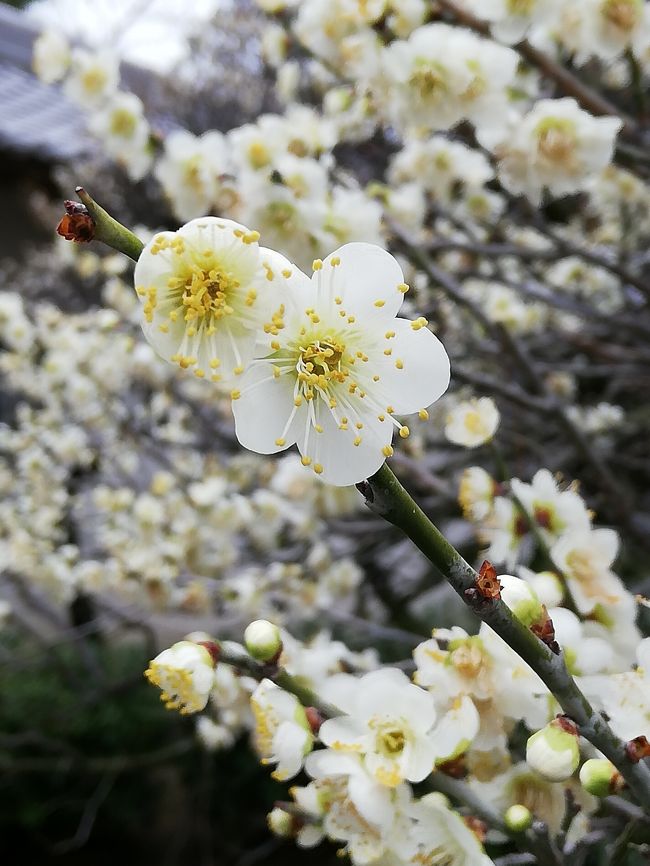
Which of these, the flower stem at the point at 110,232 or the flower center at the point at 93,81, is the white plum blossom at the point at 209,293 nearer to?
the flower stem at the point at 110,232

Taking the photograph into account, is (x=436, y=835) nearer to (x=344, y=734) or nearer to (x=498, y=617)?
(x=344, y=734)

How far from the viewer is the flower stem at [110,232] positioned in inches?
18.3

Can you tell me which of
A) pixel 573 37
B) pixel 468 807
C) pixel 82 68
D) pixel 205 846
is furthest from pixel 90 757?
pixel 573 37

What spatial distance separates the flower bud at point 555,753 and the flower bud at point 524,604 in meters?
0.08

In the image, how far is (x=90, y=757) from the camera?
3035 mm

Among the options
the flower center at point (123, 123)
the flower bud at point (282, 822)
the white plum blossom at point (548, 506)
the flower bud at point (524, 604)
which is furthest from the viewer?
the flower center at point (123, 123)

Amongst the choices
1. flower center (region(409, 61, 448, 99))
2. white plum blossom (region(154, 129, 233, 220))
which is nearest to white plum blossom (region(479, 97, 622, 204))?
flower center (region(409, 61, 448, 99))

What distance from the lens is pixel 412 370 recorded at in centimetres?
57

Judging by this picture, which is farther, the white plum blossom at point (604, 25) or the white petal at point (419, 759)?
the white plum blossom at point (604, 25)

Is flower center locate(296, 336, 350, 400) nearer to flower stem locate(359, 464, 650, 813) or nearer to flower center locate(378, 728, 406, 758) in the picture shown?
flower stem locate(359, 464, 650, 813)

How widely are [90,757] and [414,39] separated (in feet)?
9.44

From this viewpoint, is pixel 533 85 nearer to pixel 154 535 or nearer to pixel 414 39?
pixel 414 39

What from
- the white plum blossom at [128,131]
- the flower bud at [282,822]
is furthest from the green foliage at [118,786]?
the flower bud at [282,822]

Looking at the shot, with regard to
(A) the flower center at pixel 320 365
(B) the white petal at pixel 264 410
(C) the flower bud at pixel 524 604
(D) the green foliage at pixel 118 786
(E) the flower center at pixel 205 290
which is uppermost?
(E) the flower center at pixel 205 290
